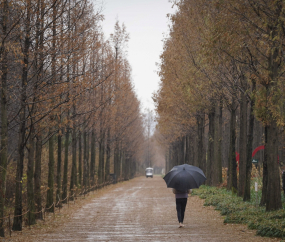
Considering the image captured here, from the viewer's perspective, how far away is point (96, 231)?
12.4 metres

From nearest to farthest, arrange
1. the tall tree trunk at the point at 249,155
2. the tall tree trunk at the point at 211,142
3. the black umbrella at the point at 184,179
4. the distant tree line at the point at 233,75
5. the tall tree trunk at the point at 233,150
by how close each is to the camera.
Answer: the black umbrella at the point at 184,179 < the distant tree line at the point at 233,75 < the tall tree trunk at the point at 249,155 < the tall tree trunk at the point at 233,150 < the tall tree trunk at the point at 211,142

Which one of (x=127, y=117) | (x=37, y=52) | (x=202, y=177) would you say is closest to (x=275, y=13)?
(x=202, y=177)

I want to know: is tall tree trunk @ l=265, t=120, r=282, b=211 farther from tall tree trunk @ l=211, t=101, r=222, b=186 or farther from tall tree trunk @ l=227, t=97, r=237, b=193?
tall tree trunk @ l=211, t=101, r=222, b=186

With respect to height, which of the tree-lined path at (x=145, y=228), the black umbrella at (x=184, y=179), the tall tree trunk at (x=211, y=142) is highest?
the tall tree trunk at (x=211, y=142)

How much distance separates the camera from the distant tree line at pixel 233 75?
1291cm

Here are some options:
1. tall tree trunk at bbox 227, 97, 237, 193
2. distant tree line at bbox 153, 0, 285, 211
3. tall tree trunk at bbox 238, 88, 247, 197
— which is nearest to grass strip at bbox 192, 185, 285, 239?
distant tree line at bbox 153, 0, 285, 211

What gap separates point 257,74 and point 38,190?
9225 millimetres

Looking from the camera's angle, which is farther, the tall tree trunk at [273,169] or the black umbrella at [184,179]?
the tall tree trunk at [273,169]

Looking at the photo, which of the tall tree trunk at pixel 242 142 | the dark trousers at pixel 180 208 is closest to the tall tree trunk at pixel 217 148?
the tall tree trunk at pixel 242 142

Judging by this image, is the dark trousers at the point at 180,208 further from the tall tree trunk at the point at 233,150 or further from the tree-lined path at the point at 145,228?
the tall tree trunk at the point at 233,150

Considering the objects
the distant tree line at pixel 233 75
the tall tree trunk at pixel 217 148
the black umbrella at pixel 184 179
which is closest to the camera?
the black umbrella at pixel 184 179

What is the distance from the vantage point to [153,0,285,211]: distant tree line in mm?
12914

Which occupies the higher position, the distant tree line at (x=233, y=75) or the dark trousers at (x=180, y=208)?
the distant tree line at (x=233, y=75)

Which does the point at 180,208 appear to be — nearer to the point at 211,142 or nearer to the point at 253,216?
the point at 253,216
